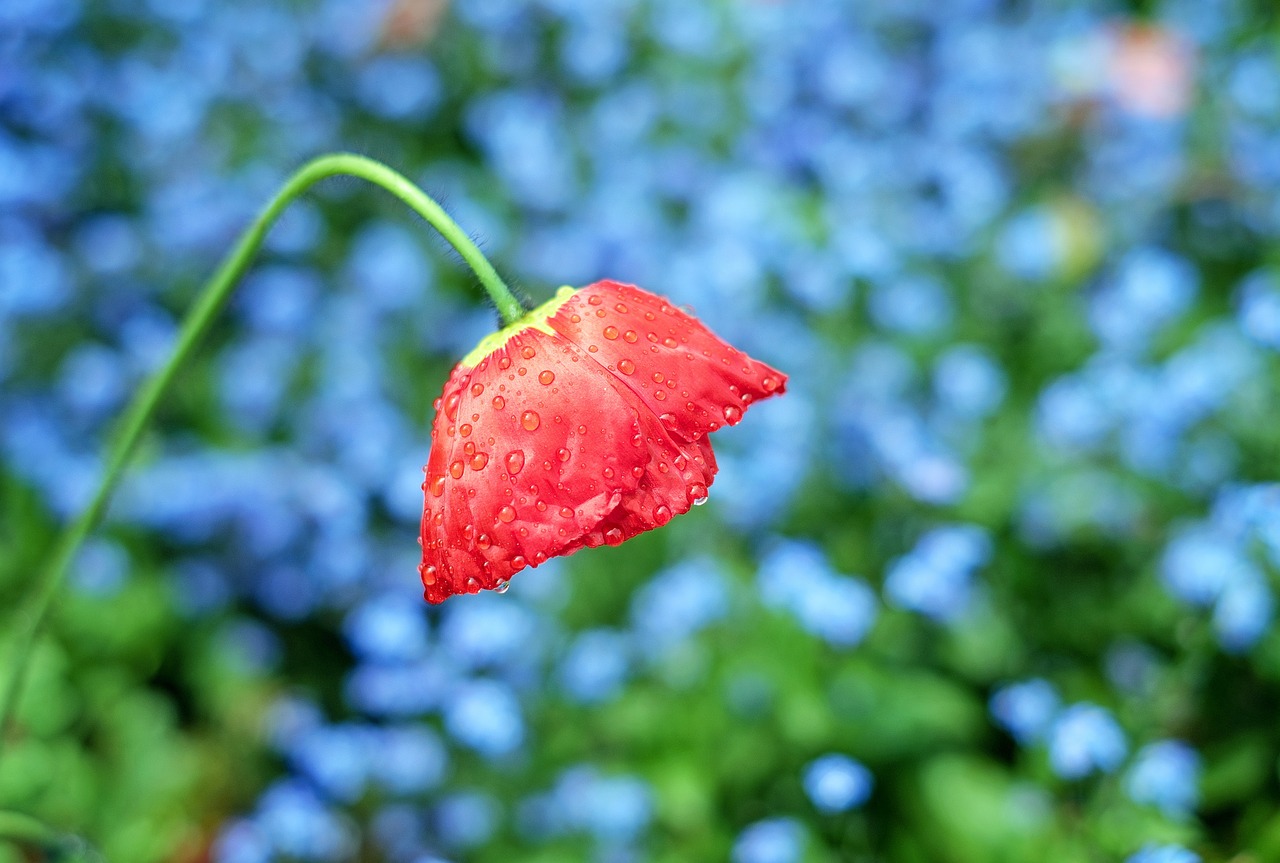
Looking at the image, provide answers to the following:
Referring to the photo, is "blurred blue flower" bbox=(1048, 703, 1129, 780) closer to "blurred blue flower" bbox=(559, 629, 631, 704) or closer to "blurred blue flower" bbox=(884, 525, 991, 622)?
"blurred blue flower" bbox=(884, 525, 991, 622)

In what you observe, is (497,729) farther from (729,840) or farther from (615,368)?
(615,368)

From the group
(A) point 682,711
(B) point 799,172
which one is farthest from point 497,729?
(B) point 799,172

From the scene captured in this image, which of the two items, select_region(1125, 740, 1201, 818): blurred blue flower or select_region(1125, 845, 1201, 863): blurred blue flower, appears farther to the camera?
select_region(1125, 740, 1201, 818): blurred blue flower

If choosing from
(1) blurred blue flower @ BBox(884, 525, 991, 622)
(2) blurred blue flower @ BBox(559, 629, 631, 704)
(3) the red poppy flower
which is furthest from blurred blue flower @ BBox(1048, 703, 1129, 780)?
(3) the red poppy flower

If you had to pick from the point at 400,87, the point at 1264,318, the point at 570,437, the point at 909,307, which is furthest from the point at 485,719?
the point at 400,87

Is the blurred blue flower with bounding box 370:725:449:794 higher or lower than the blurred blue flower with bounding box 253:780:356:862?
higher

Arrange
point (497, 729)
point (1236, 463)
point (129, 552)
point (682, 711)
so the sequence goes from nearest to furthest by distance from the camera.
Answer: point (497, 729) < point (682, 711) < point (1236, 463) < point (129, 552)

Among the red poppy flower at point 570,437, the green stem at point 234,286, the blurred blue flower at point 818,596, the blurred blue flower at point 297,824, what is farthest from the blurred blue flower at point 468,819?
the red poppy flower at point 570,437
